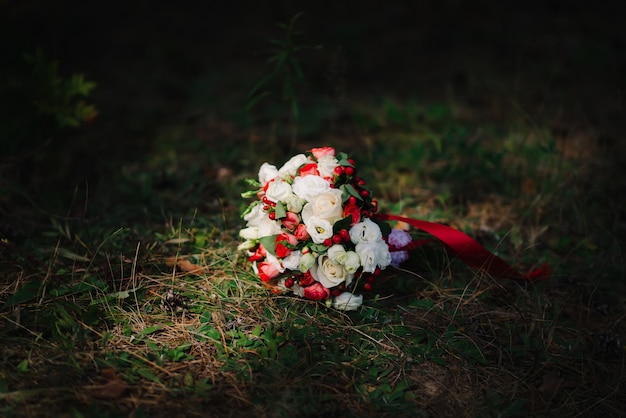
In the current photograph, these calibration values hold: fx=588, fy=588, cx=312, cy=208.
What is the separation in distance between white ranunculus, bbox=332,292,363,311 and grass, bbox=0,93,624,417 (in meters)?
0.04

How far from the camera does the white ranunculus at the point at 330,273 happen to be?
2432mm

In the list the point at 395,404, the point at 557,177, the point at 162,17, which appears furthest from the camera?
the point at 162,17

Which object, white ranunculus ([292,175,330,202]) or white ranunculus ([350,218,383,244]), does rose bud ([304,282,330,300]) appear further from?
white ranunculus ([292,175,330,202])

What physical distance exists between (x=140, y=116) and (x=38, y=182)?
1.20m

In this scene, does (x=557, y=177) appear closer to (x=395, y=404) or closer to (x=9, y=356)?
(x=395, y=404)

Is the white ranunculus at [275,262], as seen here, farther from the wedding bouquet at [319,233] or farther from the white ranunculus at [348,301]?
the white ranunculus at [348,301]

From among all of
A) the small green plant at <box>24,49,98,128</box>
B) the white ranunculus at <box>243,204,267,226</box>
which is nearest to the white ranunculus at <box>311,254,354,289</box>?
the white ranunculus at <box>243,204,267,226</box>

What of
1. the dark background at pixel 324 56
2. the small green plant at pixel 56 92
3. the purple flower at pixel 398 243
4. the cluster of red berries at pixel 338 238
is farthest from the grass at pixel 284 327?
the dark background at pixel 324 56

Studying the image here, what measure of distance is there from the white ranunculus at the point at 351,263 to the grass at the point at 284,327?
10.3 inches

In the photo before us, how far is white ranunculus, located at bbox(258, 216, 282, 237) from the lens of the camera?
254 centimetres

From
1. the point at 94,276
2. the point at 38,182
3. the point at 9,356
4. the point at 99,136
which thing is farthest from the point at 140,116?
the point at 9,356

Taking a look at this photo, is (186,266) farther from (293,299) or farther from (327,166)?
(327,166)

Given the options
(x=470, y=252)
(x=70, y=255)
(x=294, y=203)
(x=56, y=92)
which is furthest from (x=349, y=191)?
(x=56, y=92)

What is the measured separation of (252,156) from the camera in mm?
4066
